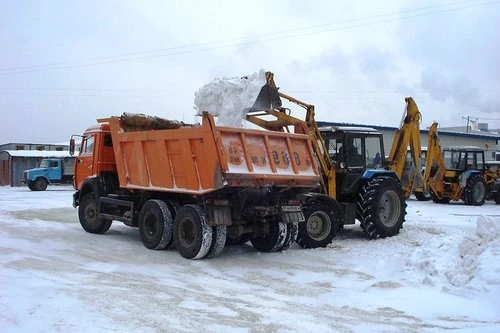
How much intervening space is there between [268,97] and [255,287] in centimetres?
528

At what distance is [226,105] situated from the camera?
12289 millimetres

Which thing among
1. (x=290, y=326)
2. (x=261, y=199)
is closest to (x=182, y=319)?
(x=290, y=326)

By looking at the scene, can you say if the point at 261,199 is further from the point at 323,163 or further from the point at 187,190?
the point at 323,163

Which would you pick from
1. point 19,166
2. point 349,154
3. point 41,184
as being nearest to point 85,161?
point 349,154

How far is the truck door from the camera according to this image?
13812 millimetres

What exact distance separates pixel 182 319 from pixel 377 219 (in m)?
7.16

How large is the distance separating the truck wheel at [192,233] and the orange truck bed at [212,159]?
1.33ft

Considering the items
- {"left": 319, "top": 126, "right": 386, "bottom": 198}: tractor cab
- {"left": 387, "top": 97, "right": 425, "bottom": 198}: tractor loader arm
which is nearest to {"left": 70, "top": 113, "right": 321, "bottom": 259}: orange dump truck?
{"left": 319, "top": 126, "right": 386, "bottom": 198}: tractor cab

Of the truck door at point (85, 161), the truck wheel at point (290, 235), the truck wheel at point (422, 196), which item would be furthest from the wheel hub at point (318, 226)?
the truck wheel at point (422, 196)

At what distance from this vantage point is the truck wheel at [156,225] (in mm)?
10836

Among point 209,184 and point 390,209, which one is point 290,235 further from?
point 390,209

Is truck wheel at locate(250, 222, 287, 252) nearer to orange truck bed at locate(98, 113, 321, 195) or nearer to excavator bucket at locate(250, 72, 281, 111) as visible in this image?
orange truck bed at locate(98, 113, 321, 195)

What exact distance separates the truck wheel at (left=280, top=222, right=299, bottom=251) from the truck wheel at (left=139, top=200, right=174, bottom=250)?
90.8 inches

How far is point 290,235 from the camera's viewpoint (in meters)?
11.1
